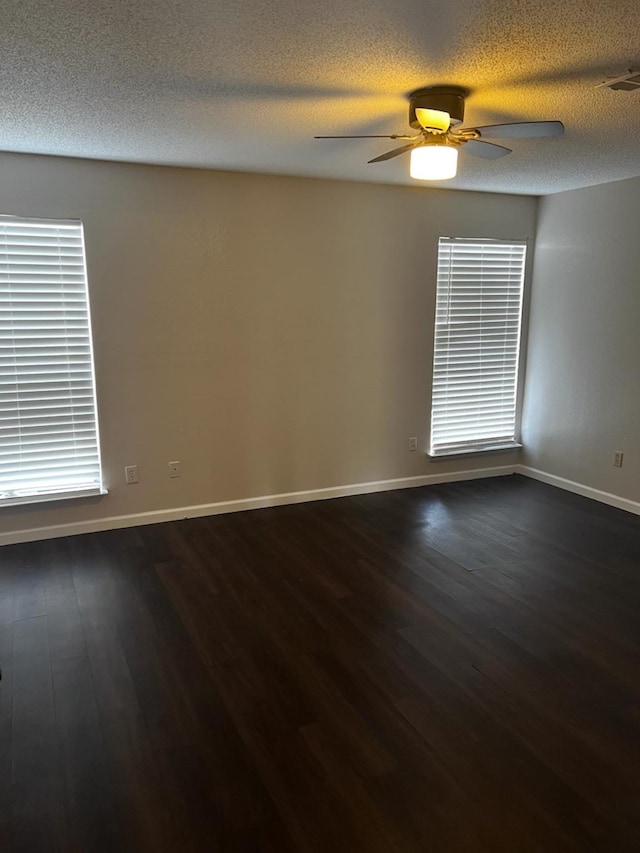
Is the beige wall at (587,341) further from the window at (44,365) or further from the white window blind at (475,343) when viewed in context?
the window at (44,365)

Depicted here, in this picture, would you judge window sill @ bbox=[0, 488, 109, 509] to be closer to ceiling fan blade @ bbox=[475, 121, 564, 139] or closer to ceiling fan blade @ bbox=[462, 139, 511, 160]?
ceiling fan blade @ bbox=[462, 139, 511, 160]

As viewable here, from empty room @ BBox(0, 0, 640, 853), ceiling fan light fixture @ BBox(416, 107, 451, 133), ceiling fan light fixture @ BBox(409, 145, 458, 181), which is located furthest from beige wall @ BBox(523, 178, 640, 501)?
ceiling fan light fixture @ BBox(416, 107, 451, 133)

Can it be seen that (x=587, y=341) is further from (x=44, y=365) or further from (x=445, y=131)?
(x=44, y=365)

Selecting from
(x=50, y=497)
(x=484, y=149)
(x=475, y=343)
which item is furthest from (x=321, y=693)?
(x=475, y=343)

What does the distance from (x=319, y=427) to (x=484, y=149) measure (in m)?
2.47

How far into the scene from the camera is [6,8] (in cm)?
185

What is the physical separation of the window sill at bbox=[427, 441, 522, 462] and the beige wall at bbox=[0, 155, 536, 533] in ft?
0.39

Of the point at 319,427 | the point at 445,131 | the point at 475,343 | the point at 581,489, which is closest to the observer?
the point at 445,131

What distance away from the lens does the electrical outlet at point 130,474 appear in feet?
14.0

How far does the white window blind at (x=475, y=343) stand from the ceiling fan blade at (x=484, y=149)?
2.07 m

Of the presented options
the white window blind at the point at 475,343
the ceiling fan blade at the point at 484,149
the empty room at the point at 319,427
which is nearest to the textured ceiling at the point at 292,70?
the empty room at the point at 319,427

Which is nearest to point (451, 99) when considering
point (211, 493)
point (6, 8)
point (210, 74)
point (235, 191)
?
point (210, 74)

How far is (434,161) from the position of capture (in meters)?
2.85

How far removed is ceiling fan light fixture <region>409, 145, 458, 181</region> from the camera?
2828mm
